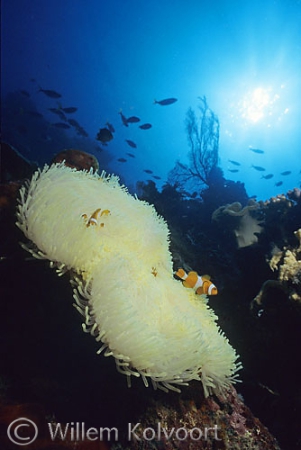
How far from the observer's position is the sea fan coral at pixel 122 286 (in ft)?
5.51

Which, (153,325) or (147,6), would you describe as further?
(147,6)

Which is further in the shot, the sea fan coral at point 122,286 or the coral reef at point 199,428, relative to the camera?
the coral reef at point 199,428

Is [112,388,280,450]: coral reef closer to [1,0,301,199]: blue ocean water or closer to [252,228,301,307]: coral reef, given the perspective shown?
[252,228,301,307]: coral reef

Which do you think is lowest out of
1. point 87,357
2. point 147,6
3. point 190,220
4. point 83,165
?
point 87,357

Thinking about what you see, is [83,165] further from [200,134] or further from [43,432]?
[200,134]

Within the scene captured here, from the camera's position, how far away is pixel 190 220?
24.0 feet

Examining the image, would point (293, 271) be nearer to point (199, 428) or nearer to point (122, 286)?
point (199, 428)

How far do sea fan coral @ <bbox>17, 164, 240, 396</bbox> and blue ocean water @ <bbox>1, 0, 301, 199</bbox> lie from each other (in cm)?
1258

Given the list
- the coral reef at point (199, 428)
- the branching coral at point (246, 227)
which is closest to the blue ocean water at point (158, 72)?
the branching coral at point (246, 227)

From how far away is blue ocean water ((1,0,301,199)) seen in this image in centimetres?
2552

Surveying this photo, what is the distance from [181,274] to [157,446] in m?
1.57

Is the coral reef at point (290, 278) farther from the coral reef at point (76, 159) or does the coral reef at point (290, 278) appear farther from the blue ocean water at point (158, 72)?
the blue ocean water at point (158, 72)

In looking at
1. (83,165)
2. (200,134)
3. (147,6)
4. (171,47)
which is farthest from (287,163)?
(83,165)

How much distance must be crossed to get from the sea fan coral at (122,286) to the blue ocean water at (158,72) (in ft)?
41.3
